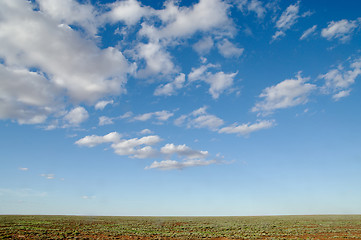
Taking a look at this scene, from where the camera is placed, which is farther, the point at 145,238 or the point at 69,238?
the point at 145,238

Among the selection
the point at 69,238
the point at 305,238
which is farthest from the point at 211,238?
the point at 69,238

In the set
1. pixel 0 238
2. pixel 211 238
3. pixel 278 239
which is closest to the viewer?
pixel 0 238

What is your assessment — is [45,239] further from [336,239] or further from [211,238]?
[336,239]

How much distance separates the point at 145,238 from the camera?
28812 millimetres

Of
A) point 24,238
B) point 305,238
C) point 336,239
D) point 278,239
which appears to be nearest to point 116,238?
point 24,238

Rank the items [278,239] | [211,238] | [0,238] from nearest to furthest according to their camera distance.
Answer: [0,238]
[278,239]
[211,238]

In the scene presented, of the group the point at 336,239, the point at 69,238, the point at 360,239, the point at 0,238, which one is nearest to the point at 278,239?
the point at 336,239

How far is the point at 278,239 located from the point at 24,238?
90.4 feet

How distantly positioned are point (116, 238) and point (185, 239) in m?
7.91

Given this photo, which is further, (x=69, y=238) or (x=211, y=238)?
(x=211, y=238)

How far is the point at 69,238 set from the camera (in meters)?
27.0

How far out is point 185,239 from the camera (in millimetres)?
27891

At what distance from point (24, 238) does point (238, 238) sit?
77.3 ft

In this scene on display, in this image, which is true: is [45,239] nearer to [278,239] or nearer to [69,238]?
[69,238]
